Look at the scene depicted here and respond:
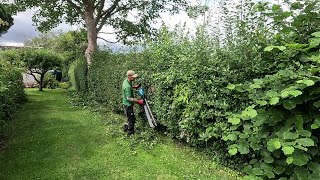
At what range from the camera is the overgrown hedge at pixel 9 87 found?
25.3 feet

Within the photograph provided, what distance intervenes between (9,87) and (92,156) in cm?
414

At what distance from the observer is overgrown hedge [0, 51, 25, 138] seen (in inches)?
304

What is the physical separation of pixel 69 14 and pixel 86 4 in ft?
6.73

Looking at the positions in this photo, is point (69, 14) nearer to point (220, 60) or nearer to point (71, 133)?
point (71, 133)

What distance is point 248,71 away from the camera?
511 centimetres

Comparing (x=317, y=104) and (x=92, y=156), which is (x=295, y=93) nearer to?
(x=317, y=104)

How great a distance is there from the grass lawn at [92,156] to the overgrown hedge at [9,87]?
0.71 m

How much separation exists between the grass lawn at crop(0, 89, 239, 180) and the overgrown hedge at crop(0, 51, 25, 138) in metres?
0.71

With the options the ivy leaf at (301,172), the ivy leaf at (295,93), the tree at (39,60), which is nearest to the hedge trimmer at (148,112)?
the ivy leaf at (301,172)

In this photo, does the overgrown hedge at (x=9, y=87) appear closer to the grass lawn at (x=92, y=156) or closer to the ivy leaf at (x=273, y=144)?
the grass lawn at (x=92, y=156)

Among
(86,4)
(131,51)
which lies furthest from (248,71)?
(86,4)

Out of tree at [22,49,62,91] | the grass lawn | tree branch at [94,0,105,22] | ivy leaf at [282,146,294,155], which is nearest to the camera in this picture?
ivy leaf at [282,146,294,155]

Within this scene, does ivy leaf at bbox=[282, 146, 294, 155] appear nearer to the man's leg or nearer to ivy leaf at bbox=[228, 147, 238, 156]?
ivy leaf at bbox=[228, 147, 238, 156]

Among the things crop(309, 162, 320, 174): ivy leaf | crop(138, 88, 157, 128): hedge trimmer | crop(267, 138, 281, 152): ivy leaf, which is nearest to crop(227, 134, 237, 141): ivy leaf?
crop(267, 138, 281, 152): ivy leaf
